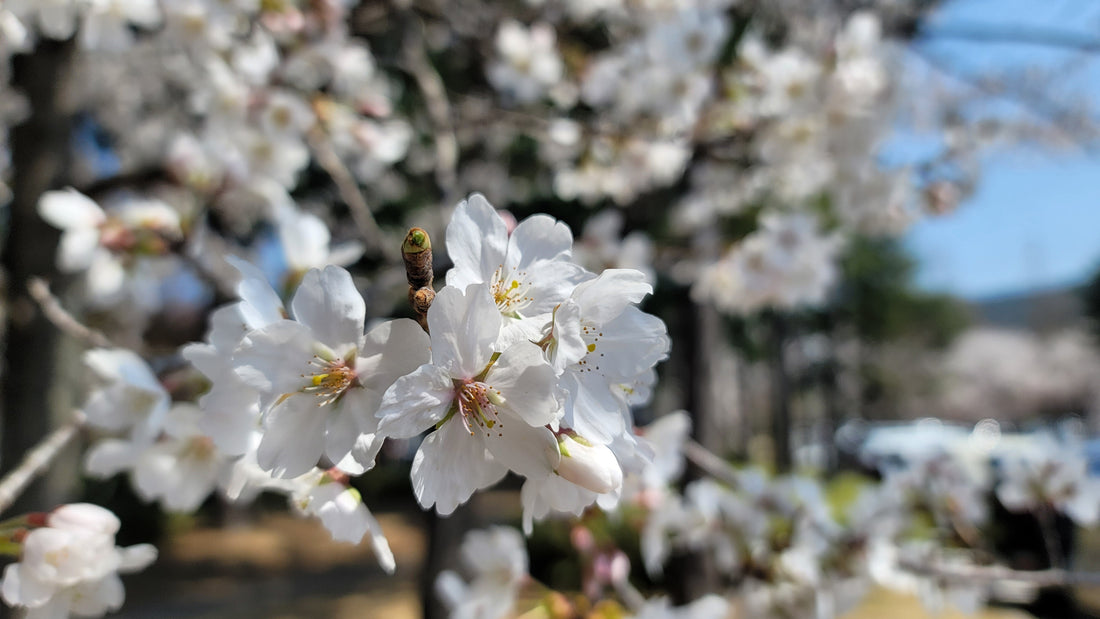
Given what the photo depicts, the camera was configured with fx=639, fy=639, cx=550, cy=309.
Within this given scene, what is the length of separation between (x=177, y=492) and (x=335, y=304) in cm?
62

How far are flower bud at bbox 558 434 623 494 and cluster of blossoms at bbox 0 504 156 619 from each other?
0.53 meters

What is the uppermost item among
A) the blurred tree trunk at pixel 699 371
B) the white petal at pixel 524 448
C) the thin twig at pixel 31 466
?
the white petal at pixel 524 448

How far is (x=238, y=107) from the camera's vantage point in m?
1.54

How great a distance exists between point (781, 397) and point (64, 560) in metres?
11.0

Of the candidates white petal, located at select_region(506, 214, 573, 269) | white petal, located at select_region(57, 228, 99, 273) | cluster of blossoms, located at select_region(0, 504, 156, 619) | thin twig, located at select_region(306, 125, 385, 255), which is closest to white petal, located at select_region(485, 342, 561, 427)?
white petal, located at select_region(506, 214, 573, 269)

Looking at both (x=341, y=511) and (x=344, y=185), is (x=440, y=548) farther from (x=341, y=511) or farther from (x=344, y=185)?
(x=341, y=511)

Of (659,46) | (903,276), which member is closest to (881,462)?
(659,46)

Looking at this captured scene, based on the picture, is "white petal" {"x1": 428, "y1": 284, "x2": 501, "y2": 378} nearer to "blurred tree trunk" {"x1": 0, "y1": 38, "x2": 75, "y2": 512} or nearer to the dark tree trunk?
"blurred tree trunk" {"x1": 0, "y1": 38, "x2": 75, "y2": 512}

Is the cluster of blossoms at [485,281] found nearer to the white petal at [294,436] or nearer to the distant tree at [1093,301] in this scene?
the white petal at [294,436]

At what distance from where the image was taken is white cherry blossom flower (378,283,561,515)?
0.51 metres

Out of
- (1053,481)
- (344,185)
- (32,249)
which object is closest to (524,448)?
(344,185)

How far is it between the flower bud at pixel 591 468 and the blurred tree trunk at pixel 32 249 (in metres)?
1.31

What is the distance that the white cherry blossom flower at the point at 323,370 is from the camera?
0.55 metres

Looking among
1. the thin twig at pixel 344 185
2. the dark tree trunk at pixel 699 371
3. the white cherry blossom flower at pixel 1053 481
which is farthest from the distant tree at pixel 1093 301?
the thin twig at pixel 344 185
